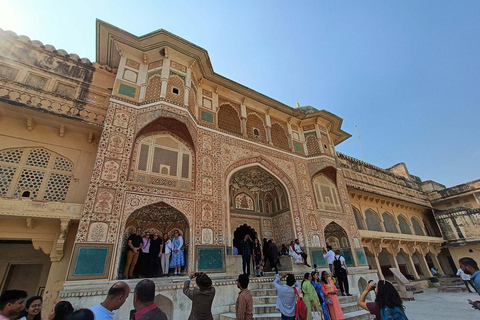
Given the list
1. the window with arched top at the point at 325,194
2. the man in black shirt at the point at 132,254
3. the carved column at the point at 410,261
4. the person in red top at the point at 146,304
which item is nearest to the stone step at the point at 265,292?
the man in black shirt at the point at 132,254

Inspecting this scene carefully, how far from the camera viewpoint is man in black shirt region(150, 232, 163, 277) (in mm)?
6730

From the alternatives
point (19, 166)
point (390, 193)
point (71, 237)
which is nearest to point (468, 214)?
point (390, 193)

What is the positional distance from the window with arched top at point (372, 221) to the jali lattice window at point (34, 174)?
15726 millimetres

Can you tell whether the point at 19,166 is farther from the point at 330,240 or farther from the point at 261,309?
the point at 330,240

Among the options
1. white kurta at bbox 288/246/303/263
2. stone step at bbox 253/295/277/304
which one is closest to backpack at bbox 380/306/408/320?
stone step at bbox 253/295/277/304

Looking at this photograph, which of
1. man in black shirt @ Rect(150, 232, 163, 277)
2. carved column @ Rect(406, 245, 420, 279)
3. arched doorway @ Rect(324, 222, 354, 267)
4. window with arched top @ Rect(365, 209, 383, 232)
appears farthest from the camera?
carved column @ Rect(406, 245, 420, 279)

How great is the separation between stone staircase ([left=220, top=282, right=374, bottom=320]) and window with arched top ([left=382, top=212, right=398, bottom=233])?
37.5ft

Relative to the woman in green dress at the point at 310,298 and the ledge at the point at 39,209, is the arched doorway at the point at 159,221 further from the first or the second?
the woman in green dress at the point at 310,298

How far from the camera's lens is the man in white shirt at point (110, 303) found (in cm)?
185

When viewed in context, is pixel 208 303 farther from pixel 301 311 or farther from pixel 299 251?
pixel 299 251

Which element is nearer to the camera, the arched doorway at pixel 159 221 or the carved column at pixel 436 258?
the arched doorway at pixel 159 221

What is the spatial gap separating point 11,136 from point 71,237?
11.1 ft

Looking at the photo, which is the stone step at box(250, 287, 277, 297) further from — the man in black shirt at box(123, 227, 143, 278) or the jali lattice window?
the jali lattice window

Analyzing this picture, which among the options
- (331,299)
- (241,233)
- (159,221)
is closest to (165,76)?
(159,221)
